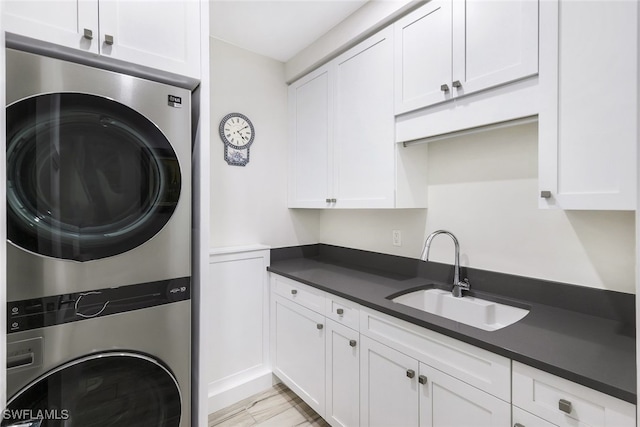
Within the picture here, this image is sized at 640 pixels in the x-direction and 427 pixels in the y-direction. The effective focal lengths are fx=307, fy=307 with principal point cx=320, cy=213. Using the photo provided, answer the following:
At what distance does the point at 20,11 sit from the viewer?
0.99 m

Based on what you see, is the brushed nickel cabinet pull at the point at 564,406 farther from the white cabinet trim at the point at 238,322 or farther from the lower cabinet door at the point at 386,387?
the white cabinet trim at the point at 238,322

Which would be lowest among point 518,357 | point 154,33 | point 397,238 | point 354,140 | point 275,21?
point 518,357

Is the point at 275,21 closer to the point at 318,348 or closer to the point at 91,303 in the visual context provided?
the point at 91,303

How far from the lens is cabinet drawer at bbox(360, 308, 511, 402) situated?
105 cm

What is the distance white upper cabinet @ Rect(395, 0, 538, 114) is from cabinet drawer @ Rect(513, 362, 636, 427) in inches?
43.3

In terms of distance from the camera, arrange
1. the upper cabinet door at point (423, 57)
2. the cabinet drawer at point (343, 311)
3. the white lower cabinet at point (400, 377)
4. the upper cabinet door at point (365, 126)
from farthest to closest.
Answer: the upper cabinet door at point (365, 126)
the cabinet drawer at point (343, 311)
the upper cabinet door at point (423, 57)
the white lower cabinet at point (400, 377)

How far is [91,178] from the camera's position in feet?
3.51

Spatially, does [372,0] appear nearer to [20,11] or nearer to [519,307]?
[20,11]

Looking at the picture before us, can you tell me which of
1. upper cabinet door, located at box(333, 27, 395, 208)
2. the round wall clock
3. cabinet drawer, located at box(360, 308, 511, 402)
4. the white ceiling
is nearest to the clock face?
the round wall clock

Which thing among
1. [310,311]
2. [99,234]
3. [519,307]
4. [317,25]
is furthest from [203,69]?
[519,307]

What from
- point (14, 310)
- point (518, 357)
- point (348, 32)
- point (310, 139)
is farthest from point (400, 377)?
point (348, 32)

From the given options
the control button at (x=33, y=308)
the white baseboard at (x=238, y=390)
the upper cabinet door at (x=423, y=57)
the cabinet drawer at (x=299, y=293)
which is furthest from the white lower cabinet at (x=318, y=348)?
the control button at (x=33, y=308)

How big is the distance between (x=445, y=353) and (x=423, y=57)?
1398mm

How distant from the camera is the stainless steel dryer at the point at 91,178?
3.14ft
